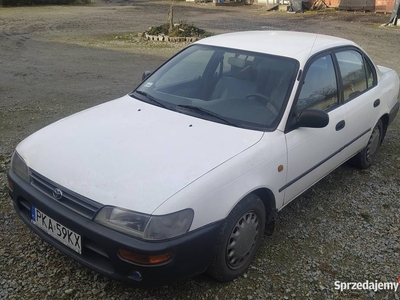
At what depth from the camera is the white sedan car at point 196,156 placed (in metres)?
2.39

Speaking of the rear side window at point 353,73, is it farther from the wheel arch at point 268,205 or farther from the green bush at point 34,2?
the green bush at point 34,2

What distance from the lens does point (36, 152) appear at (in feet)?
9.46

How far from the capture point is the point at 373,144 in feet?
15.5

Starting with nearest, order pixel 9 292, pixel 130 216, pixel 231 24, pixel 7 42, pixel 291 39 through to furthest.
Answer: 1. pixel 130 216
2. pixel 9 292
3. pixel 291 39
4. pixel 7 42
5. pixel 231 24

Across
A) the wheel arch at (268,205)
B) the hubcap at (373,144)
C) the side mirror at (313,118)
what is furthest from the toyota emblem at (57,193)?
the hubcap at (373,144)

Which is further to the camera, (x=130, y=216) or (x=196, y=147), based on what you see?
(x=196, y=147)

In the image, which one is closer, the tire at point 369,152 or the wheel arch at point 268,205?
the wheel arch at point 268,205

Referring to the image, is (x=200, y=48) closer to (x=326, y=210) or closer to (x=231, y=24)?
(x=326, y=210)

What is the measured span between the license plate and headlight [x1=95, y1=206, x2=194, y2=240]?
0.25 metres

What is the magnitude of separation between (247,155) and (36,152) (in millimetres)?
1485

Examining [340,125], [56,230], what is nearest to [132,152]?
[56,230]

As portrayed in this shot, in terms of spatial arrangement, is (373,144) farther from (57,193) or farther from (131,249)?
(57,193)

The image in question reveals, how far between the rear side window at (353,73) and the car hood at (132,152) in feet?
4.89

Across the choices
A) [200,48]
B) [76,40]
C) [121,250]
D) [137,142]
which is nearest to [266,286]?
[121,250]
